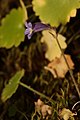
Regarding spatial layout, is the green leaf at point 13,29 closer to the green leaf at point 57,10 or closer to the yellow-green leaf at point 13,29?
the yellow-green leaf at point 13,29

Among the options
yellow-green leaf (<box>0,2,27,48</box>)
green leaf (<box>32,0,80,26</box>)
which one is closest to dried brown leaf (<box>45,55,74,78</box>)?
yellow-green leaf (<box>0,2,27,48</box>)

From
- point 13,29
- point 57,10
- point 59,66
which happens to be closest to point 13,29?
point 13,29

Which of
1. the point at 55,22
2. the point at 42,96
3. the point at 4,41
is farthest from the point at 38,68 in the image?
the point at 55,22

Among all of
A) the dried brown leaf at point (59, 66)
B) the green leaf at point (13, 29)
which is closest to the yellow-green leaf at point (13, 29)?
the green leaf at point (13, 29)

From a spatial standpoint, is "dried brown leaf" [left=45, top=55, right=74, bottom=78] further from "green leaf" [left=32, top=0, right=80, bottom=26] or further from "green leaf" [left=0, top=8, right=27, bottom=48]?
"green leaf" [left=32, top=0, right=80, bottom=26]

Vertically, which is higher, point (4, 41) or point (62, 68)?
point (4, 41)

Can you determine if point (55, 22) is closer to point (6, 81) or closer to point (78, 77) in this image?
point (78, 77)
